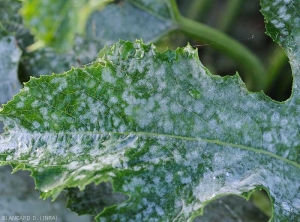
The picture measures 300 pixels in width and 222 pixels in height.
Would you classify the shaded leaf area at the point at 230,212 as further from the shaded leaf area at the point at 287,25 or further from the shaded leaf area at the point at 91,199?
the shaded leaf area at the point at 287,25

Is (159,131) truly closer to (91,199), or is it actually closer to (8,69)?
(91,199)

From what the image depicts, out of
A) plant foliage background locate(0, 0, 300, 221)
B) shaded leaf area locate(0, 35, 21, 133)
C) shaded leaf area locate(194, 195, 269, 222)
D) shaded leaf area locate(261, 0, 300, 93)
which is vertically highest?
shaded leaf area locate(261, 0, 300, 93)

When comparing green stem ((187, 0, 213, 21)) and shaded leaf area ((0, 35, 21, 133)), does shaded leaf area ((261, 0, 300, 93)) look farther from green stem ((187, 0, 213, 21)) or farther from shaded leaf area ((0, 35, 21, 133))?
green stem ((187, 0, 213, 21))

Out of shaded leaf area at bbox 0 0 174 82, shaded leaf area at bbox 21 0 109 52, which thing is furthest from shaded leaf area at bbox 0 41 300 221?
shaded leaf area at bbox 0 0 174 82

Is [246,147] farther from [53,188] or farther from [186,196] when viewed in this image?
[53,188]

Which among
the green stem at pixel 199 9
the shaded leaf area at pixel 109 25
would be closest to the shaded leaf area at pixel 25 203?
the shaded leaf area at pixel 109 25

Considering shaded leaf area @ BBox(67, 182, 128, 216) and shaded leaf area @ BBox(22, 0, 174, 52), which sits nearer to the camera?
shaded leaf area @ BBox(67, 182, 128, 216)
